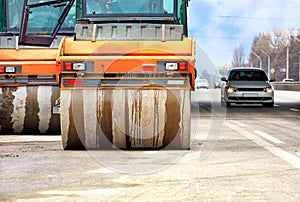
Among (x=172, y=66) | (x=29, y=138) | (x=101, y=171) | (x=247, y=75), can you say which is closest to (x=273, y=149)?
(x=172, y=66)

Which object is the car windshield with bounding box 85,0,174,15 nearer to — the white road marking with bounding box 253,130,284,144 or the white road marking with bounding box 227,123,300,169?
the white road marking with bounding box 227,123,300,169

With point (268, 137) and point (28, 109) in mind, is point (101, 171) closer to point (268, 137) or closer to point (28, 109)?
point (28, 109)

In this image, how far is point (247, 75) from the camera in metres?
29.2

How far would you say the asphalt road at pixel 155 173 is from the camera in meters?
6.48

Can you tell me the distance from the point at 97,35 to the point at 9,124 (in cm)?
328

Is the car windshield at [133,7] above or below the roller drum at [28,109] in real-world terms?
above

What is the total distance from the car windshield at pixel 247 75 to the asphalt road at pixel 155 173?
1685 centimetres

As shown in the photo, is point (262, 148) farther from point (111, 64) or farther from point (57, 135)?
point (57, 135)

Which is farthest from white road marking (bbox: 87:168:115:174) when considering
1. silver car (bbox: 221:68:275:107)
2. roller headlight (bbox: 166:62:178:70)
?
silver car (bbox: 221:68:275:107)

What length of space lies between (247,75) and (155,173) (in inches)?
856

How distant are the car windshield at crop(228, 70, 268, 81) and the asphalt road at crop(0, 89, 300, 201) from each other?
16848 mm

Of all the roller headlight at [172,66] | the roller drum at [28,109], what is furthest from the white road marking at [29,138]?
the roller headlight at [172,66]

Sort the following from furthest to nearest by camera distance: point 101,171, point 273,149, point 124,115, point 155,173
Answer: point 273,149 < point 124,115 < point 101,171 < point 155,173

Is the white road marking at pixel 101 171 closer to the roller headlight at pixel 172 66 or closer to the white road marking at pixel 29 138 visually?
the roller headlight at pixel 172 66
